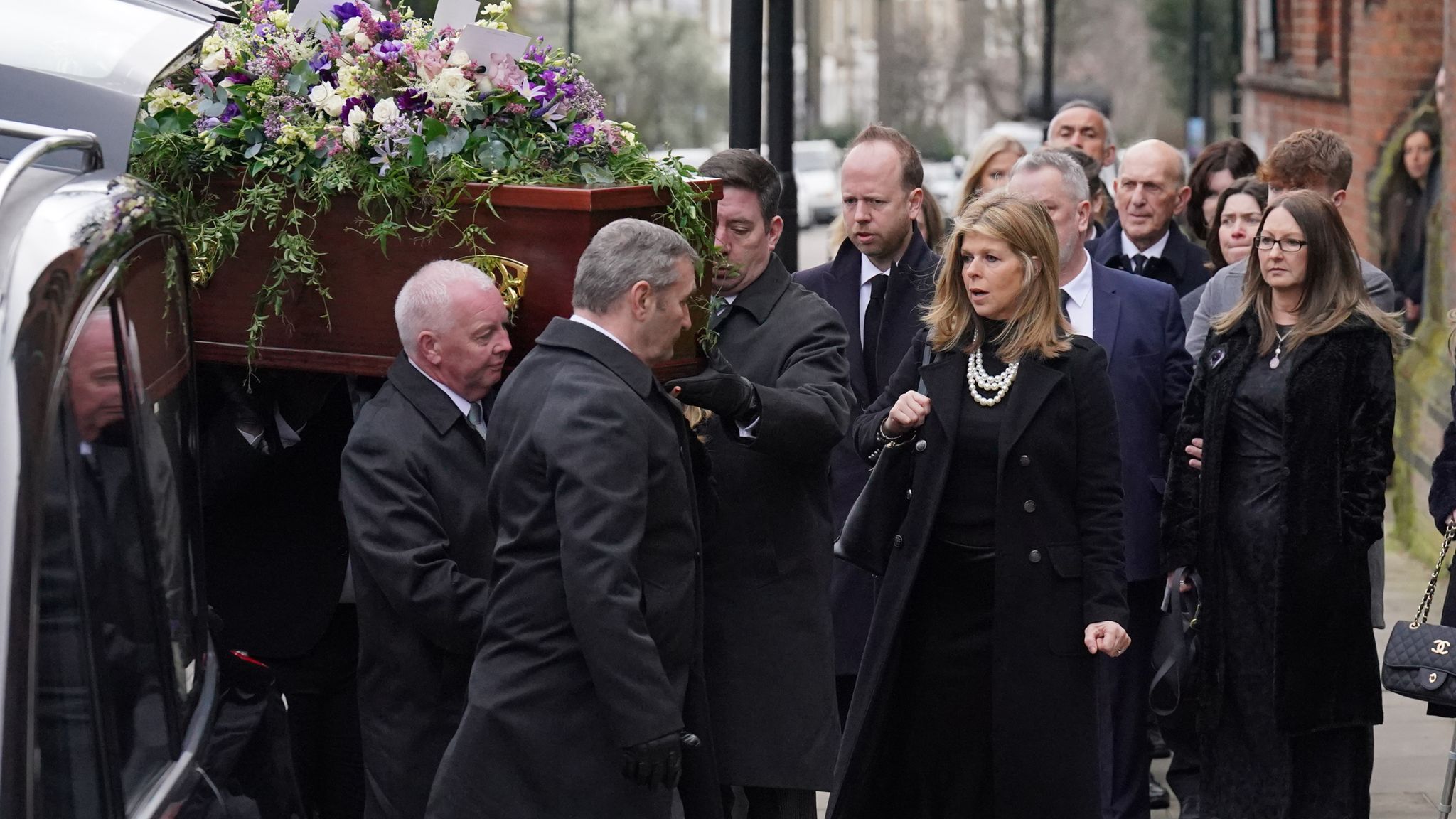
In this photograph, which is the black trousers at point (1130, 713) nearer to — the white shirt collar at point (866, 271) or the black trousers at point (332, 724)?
the white shirt collar at point (866, 271)

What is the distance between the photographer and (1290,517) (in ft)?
17.0

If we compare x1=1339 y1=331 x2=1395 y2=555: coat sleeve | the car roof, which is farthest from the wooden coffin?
x1=1339 y1=331 x2=1395 y2=555: coat sleeve

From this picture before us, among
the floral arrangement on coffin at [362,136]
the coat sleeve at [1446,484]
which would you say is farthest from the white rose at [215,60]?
the coat sleeve at [1446,484]

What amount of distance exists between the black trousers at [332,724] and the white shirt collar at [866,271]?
1974mm

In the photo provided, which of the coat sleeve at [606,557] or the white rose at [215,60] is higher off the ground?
the white rose at [215,60]

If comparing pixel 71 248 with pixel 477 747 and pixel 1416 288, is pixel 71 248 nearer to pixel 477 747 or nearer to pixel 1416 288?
pixel 477 747

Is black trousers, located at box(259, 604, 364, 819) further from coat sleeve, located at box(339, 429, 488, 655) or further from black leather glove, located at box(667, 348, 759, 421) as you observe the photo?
black leather glove, located at box(667, 348, 759, 421)

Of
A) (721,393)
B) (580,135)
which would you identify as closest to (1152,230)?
(721,393)

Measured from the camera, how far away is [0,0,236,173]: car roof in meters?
3.25

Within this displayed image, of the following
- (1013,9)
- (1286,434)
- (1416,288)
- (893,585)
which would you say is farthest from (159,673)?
(1013,9)

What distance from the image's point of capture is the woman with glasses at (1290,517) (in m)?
5.17

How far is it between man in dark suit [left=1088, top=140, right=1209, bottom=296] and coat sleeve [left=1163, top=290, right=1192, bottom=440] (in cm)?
139

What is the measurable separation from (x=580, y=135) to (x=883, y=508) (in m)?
1.34

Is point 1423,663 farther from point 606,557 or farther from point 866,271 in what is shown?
point 606,557
